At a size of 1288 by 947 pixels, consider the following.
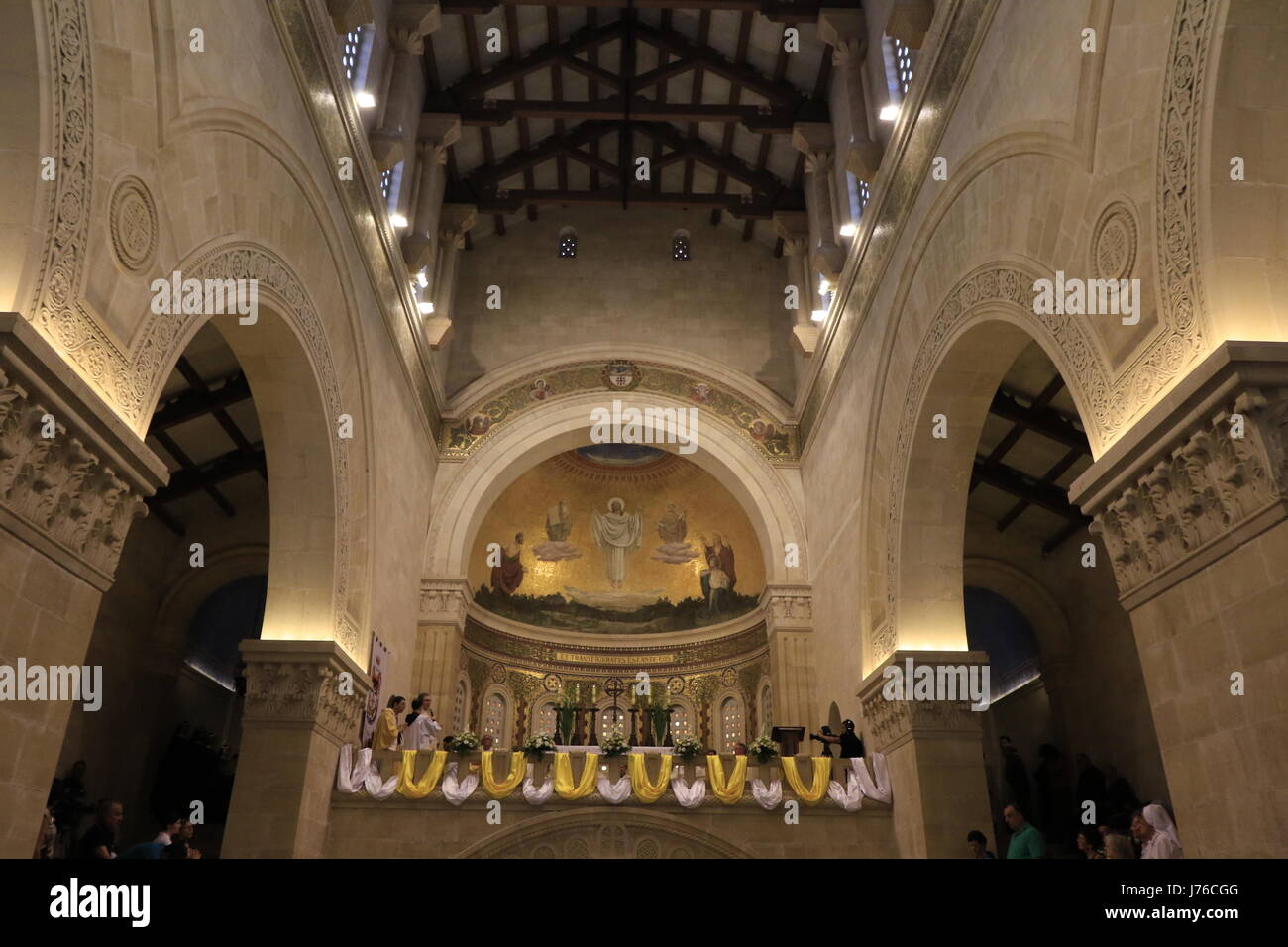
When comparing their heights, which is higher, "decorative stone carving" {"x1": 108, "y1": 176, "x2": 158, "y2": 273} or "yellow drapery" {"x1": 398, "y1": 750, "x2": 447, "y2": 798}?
"decorative stone carving" {"x1": 108, "y1": 176, "x2": 158, "y2": 273}

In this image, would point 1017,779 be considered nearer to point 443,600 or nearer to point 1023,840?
point 1023,840

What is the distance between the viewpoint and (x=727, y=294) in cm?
1830

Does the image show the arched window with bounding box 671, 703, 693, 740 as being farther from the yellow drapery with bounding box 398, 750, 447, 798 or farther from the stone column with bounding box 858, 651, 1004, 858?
the stone column with bounding box 858, 651, 1004, 858

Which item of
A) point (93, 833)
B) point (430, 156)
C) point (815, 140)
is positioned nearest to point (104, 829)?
point (93, 833)

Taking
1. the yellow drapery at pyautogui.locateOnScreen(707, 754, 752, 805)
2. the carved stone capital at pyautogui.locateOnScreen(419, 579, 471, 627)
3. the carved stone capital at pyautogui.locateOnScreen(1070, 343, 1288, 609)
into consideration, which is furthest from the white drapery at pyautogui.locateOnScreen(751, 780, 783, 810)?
the carved stone capital at pyautogui.locateOnScreen(1070, 343, 1288, 609)

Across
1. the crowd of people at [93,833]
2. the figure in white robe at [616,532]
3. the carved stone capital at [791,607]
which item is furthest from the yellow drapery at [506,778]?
the figure in white robe at [616,532]

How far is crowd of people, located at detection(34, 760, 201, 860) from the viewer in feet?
24.4

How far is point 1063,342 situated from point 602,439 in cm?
1062

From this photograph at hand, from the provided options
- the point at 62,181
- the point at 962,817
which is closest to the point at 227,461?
the point at 62,181

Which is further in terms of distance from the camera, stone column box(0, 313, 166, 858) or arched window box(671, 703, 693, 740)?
arched window box(671, 703, 693, 740)

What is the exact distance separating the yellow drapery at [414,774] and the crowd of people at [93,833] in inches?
103

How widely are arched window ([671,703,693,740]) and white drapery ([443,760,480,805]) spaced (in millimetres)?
8585

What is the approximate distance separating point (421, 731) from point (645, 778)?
308cm
